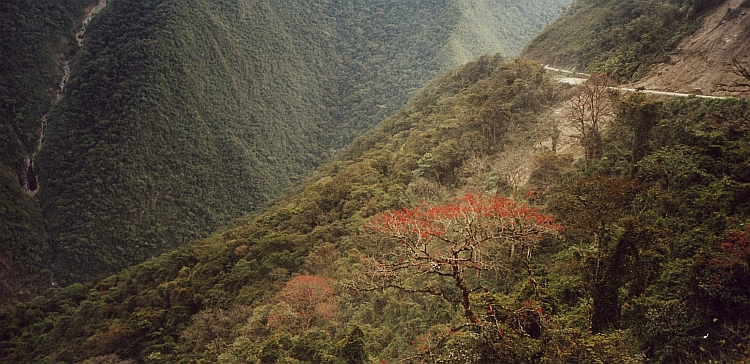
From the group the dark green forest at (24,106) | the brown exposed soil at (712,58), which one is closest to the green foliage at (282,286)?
the brown exposed soil at (712,58)

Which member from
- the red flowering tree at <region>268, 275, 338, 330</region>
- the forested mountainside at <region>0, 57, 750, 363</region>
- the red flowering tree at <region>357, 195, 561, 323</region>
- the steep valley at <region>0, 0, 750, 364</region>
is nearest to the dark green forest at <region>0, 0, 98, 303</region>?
the steep valley at <region>0, 0, 750, 364</region>

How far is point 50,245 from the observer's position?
49.5m

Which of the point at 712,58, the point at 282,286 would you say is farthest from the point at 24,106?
the point at 712,58

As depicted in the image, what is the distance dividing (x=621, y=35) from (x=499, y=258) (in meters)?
19.0

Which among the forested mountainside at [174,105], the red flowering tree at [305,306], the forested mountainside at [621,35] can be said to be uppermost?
the forested mountainside at [174,105]

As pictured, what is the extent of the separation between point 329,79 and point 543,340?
78729mm

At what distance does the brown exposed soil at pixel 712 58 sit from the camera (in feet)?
48.3

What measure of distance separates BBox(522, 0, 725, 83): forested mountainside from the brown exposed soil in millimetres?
693

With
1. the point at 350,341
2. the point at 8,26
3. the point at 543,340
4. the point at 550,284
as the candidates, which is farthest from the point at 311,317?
the point at 8,26

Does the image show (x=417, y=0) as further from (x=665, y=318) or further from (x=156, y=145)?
(x=665, y=318)

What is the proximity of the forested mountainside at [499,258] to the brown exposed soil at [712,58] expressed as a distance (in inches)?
77.9

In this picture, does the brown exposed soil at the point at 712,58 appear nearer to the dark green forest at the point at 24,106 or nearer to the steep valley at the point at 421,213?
the steep valley at the point at 421,213

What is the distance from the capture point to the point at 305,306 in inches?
631

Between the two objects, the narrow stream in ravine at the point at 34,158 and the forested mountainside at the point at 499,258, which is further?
the narrow stream in ravine at the point at 34,158
